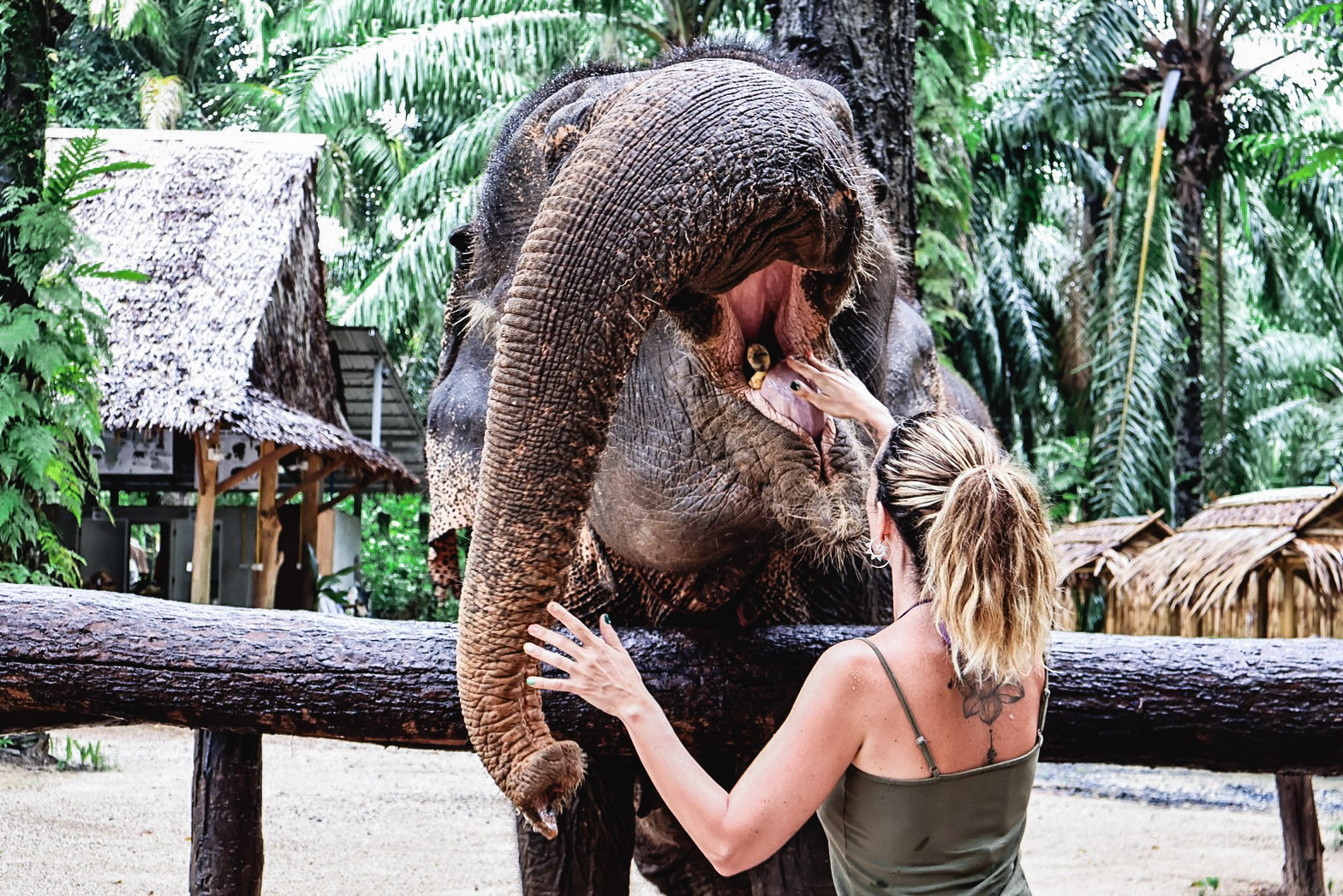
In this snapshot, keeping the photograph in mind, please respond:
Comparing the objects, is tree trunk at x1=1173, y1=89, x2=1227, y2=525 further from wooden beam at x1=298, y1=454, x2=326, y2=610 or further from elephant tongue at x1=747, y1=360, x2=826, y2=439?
elephant tongue at x1=747, y1=360, x2=826, y2=439

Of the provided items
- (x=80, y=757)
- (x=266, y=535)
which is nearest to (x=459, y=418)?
(x=80, y=757)

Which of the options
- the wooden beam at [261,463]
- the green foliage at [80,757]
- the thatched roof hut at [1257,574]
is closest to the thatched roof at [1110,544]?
the thatched roof hut at [1257,574]

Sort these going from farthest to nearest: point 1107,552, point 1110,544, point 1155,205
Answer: point 1155,205, point 1110,544, point 1107,552

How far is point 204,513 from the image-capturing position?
11.2 metres

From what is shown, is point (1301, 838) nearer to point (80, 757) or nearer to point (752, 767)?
point (752, 767)

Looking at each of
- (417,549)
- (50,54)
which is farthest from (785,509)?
(417,549)

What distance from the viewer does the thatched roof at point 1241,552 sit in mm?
8156

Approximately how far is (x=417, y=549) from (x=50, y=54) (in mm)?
15563

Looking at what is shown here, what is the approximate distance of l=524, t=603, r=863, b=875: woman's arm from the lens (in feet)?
5.88

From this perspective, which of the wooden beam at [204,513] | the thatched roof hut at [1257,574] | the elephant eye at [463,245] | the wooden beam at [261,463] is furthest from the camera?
the wooden beam at [261,463]

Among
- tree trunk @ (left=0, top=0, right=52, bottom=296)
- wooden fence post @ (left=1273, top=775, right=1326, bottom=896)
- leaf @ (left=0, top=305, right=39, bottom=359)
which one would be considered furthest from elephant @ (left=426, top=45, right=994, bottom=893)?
tree trunk @ (left=0, top=0, right=52, bottom=296)

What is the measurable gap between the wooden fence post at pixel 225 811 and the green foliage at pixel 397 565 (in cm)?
1546

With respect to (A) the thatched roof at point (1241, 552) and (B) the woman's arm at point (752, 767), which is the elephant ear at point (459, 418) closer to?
(B) the woman's arm at point (752, 767)

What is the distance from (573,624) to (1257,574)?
7928mm
